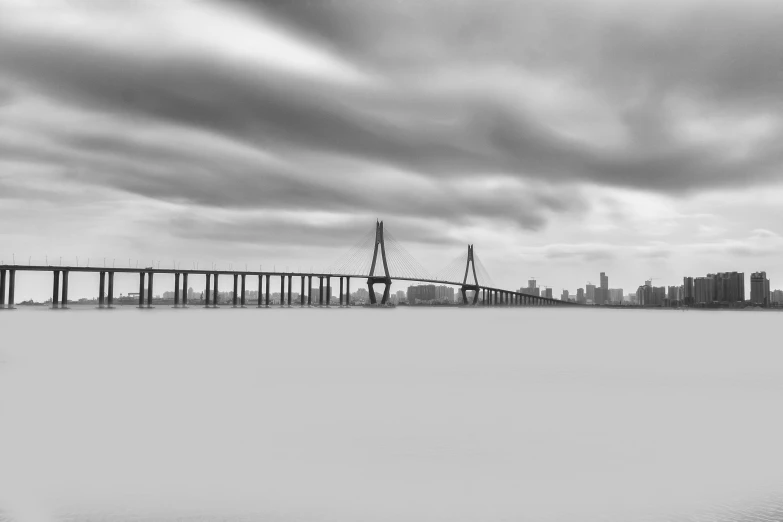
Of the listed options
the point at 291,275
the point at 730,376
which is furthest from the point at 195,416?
the point at 291,275

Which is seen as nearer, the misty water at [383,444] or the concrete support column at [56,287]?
the misty water at [383,444]

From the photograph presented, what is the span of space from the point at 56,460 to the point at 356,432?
599 cm

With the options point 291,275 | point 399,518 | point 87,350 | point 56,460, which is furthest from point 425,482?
point 291,275

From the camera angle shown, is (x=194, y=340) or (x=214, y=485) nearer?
(x=214, y=485)

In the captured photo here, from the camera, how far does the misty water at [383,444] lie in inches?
366

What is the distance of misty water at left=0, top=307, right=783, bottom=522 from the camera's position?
30.5ft

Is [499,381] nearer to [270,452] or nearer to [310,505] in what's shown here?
[270,452]

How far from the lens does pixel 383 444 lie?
13242mm

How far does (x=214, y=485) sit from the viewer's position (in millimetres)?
10133

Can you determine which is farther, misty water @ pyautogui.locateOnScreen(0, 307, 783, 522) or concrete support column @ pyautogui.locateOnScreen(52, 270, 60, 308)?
concrete support column @ pyautogui.locateOnScreen(52, 270, 60, 308)

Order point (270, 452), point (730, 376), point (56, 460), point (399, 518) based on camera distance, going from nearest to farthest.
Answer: point (399, 518) < point (56, 460) < point (270, 452) < point (730, 376)

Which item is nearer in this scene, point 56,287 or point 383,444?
point 383,444

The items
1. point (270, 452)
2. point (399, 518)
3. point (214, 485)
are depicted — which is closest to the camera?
point (399, 518)

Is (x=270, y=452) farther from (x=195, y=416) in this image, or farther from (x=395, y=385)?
(x=395, y=385)
